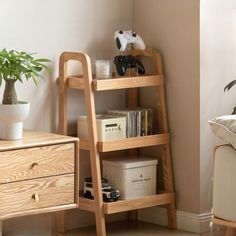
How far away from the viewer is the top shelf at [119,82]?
415 centimetres

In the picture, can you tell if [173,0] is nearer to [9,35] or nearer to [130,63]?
[130,63]

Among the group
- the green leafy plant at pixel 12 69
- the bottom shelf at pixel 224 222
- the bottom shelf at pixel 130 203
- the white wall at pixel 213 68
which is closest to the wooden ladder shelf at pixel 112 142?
the bottom shelf at pixel 130 203

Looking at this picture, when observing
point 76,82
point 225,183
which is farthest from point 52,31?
point 225,183

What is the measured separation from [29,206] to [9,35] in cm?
92

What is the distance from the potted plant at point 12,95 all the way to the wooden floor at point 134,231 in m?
0.87

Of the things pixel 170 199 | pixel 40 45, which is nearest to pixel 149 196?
pixel 170 199

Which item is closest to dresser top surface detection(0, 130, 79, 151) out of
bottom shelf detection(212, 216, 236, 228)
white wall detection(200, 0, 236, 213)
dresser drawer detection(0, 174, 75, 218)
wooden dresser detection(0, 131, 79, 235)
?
wooden dresser detection(0, 131, 79, 235)

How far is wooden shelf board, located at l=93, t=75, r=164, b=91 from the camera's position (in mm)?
4144

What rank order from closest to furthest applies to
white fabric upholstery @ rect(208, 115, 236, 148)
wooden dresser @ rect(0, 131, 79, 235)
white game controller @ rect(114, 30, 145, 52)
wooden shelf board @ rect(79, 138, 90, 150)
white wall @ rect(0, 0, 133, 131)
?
white fabric upholstery @ rect(208, 115, 236, 148) → wooden dresser @ rect(0, 131, 79, 235) → white wall @ rect(0, 0, 133, 131) → wooden shelf board @ rect(79, 138, 90, 150) → white game controller @ rect(114, 30, 145, 52)

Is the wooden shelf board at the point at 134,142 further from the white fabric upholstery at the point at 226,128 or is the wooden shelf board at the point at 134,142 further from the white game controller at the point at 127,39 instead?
the white fabric upholstery at the point at 226,128

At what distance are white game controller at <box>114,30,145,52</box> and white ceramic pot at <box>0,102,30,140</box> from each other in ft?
2.61

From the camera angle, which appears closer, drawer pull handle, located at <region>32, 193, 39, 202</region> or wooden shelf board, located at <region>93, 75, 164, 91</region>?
drawer pull handle, located at <region>32, 193, 39, 202</region>

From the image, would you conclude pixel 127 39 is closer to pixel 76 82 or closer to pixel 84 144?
pixel 76 82

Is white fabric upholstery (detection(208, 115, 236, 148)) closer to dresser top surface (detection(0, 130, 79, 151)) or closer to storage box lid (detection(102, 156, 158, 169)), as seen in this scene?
dresser top surface (detection(0, 130, 79, 151))
